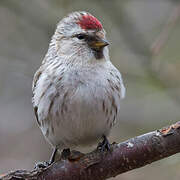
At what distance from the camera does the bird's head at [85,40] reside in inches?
137

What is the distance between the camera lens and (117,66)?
4941 millimetres

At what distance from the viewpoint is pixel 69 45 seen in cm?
362

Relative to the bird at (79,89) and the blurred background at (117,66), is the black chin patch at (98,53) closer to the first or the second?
the bird at (79,89)

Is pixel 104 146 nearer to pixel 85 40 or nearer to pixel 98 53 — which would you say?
pixel 98 53

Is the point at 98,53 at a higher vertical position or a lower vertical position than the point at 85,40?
lower

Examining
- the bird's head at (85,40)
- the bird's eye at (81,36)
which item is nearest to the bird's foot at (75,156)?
the bird's head at (85,40)

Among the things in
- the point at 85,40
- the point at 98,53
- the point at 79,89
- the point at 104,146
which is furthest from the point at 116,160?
the point at 85,40

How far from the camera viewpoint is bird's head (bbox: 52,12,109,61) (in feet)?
11.4

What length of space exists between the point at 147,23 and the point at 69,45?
111 inches

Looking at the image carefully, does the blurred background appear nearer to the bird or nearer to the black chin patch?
the bird

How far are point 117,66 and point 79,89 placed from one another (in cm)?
166

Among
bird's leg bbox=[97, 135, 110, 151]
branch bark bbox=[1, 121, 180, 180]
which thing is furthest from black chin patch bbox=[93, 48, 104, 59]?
branch bark bbox=[1, 121, 180, 180]

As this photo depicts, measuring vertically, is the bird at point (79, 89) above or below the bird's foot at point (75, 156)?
above

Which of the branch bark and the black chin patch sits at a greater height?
the black chin patch
